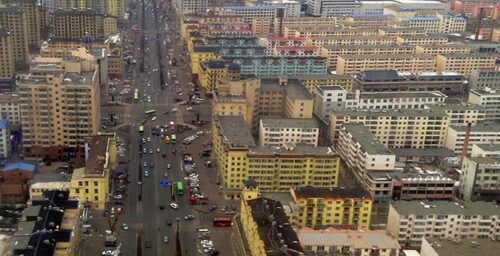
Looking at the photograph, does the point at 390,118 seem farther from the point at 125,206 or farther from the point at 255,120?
the point at 125,206

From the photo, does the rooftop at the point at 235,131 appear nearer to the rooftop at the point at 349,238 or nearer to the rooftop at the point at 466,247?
the rooftop at the point at 349,238

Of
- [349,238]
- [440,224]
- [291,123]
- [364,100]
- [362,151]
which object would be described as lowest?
[440,224]

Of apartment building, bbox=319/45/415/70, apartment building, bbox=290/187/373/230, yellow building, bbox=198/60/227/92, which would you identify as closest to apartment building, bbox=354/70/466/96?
apartment building, bbox=319/45/415/70

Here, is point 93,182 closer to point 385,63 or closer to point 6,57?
point 6,57

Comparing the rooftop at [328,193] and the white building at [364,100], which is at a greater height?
the white building at [364,100]

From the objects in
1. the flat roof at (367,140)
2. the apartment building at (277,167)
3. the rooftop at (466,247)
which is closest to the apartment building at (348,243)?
the rooftop at (466,247)

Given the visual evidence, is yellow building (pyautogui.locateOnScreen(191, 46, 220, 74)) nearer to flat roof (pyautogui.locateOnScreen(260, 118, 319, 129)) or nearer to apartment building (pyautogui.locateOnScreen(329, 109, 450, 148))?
apartment building (pyautogui.locateOnScreen(329, 109, 450, 148))

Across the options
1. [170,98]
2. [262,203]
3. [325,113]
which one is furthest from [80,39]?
[262,203]

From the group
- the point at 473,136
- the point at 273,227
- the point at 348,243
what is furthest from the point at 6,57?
the point at 473,136
